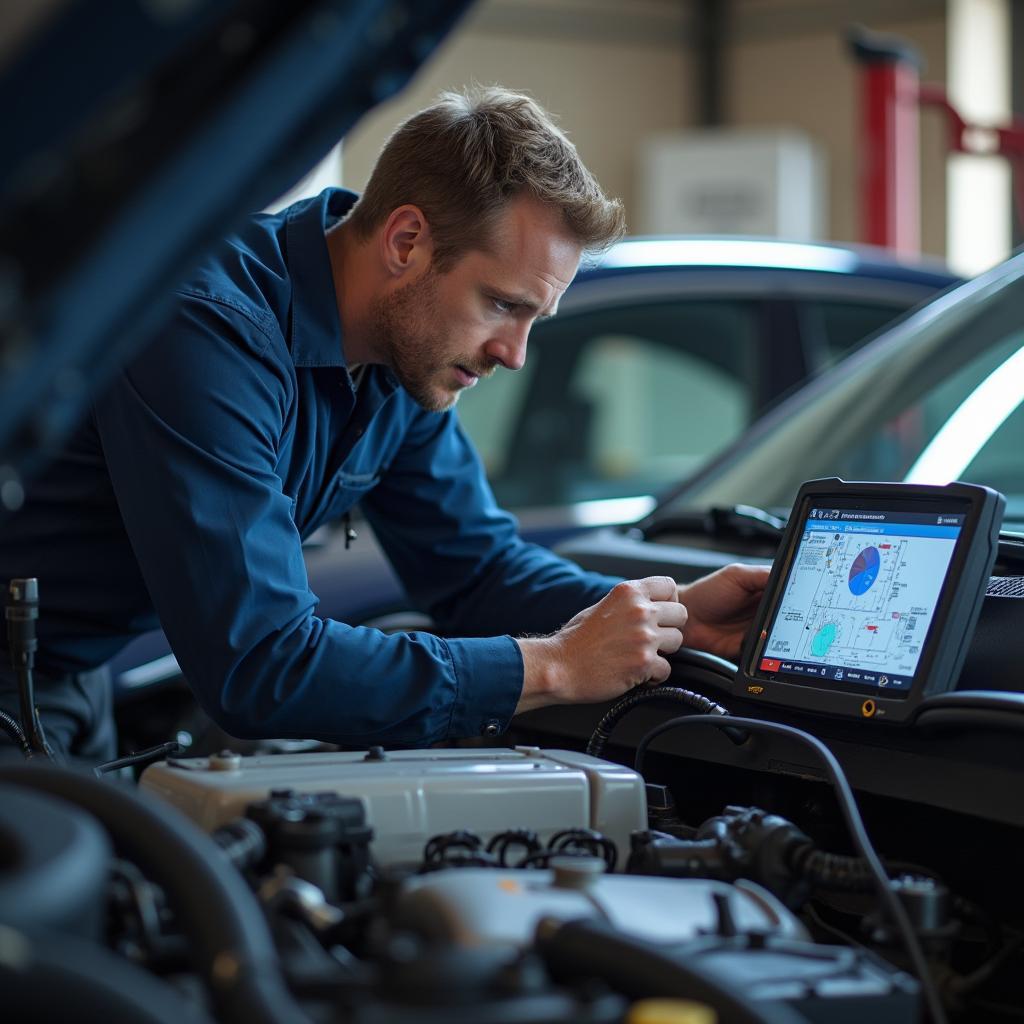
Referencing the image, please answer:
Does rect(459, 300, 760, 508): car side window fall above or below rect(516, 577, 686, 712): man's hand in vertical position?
above

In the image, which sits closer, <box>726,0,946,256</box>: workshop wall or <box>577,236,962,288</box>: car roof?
<box>577,236,962,288</box>: car roof

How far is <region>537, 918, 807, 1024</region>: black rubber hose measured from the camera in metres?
1.02

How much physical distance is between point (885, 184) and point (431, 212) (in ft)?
12.6

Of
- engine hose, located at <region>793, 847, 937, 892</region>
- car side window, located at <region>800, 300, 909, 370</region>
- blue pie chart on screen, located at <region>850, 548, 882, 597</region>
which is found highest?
car side window, located at <region>800, 300, 909, 370</region>

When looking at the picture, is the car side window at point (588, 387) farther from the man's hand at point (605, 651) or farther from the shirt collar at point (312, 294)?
the man's hand at point (605, 651)

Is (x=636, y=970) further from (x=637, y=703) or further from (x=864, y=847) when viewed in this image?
(x=637, y=703)

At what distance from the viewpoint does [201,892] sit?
1.09 meters

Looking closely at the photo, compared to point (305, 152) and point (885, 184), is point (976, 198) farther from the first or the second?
point (305, 152)

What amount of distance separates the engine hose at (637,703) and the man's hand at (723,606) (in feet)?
0.57

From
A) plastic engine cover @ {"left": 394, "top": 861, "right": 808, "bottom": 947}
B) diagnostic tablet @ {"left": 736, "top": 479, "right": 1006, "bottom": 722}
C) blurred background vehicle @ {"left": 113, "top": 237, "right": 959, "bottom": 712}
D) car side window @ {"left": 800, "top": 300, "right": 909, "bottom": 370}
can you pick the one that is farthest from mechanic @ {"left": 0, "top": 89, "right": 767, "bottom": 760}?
car side window @ {"left": 800, "top": 300, "right": 909, "bottom": 370}

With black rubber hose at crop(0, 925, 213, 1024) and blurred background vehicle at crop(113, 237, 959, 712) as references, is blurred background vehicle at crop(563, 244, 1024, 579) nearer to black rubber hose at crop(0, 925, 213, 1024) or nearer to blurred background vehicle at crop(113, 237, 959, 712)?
blurred background vehicle at crop(113, 237, 959, 712)

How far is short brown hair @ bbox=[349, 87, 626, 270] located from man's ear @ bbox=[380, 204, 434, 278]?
14 millimetres

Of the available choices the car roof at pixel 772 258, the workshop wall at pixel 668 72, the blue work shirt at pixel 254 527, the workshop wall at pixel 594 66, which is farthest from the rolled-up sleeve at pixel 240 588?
the workshop wall at pixel 594 66

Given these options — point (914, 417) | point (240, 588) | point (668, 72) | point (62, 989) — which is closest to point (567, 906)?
point (62, 989)
